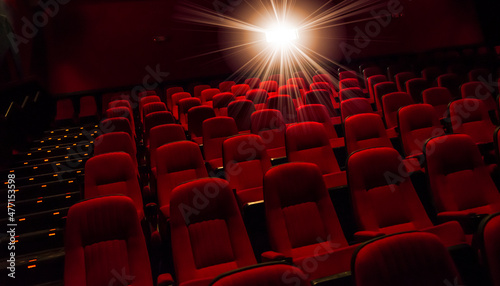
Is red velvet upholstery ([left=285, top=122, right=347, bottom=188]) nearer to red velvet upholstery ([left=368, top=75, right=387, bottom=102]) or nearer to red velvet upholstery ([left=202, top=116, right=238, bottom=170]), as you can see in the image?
red velvet upholstery ([left=202, top=116, right=238, bottom=170])

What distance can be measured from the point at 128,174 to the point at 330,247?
1.05 m

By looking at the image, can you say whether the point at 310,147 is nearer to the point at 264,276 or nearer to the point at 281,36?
the point at 264,276

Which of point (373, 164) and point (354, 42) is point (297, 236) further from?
point (354, 42)

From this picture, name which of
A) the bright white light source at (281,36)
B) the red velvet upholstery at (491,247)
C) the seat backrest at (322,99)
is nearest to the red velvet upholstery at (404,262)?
the red velvet upholstery at (491,247)

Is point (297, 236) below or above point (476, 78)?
below

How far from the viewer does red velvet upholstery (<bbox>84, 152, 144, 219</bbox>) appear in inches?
68.3

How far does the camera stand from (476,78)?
349cm

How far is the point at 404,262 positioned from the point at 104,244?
0.96m

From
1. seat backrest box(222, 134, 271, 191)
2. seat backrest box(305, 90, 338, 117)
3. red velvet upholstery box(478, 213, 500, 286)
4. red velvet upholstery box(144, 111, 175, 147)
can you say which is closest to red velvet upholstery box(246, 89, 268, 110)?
seat backrest box(305, 90, 338, 117)

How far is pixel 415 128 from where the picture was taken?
6.84 ft

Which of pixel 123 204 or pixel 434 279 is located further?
pixel 123 204

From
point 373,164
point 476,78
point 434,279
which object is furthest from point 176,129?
point 476,78

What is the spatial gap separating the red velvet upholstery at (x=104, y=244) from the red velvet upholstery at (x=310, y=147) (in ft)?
3.09

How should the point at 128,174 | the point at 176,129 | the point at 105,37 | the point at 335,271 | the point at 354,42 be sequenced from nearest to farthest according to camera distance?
the point at 335,271 < the point at 128,174 < the point at 176,129 < the point at 105,37 < the point at 354,42
